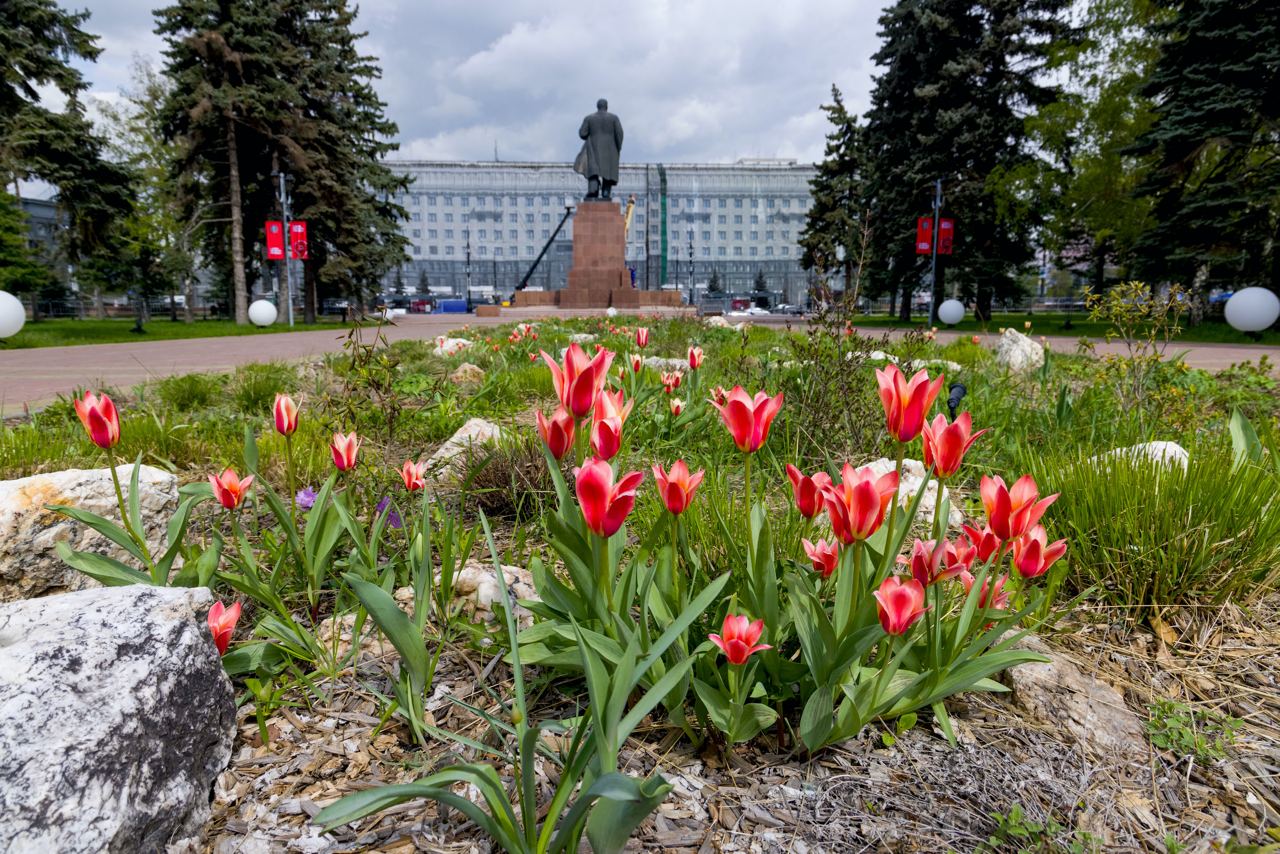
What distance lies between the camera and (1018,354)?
6.42m

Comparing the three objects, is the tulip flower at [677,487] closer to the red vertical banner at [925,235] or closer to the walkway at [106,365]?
the walkway at [106,365]

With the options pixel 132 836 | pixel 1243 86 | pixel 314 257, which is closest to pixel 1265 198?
pixel 1243 86

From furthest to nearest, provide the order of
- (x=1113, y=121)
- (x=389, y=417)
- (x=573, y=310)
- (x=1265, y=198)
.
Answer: (x=573, y=310) → (x=1113, y=121) → (x=1265, y=198) → (x=389, y=417)

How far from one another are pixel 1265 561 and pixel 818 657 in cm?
146

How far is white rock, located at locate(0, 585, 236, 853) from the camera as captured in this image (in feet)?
3.02

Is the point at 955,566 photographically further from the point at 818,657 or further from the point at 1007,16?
the point at 1007,16

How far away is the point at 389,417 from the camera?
Result: 2.41 metres

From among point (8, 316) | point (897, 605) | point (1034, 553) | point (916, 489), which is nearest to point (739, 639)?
point (897, 605)

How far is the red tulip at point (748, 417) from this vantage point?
1.25m

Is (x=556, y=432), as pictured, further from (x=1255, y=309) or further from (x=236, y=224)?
(x=236, y=224)

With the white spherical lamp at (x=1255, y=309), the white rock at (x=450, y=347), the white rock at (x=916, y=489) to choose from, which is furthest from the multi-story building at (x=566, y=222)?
the white rock at (x=916, y=489)

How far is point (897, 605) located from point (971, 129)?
27644 mm

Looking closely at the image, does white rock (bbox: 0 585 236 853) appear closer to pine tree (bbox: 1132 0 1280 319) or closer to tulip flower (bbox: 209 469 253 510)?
tulip flower (bbox: 209 469 253 510)

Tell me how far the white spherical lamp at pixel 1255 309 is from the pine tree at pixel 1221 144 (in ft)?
6.11
